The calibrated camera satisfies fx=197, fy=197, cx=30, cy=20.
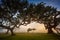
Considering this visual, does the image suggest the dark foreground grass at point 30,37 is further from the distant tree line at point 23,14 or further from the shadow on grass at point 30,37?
the distant tree line at point 23,14

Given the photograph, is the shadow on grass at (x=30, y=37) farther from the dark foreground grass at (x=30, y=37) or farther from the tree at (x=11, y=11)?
the tree at (x=11, y=11)

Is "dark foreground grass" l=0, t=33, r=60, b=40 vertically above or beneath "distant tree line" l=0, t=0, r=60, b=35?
beneath

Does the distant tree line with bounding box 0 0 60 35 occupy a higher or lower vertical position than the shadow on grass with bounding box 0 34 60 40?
higher

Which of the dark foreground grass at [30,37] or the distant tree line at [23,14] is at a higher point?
the distant tree line at [23,14]

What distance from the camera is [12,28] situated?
4.04 metres

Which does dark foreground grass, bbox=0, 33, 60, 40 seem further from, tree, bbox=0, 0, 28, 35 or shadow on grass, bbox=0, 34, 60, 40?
tree, bbox=0, 0, 28, 35

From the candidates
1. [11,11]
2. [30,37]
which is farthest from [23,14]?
[30,37]

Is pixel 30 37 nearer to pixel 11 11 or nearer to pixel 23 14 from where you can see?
pixel 23 14

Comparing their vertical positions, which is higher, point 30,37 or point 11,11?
point 11,11

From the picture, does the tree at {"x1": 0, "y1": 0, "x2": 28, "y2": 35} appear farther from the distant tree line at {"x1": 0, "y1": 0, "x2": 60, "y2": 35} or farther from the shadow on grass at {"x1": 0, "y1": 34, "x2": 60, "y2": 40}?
the shadow on grass at {"x1": 0, "y1": 34, "x2": 60, "y2": 40}

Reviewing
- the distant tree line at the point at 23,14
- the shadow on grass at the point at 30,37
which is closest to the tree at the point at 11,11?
the distant tree line at the point at 23,14

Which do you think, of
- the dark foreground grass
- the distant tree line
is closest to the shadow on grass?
the dark foreground grass

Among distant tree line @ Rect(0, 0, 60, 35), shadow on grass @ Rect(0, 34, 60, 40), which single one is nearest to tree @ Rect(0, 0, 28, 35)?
distant tree line @ Rect(0, 0, 60, 35)

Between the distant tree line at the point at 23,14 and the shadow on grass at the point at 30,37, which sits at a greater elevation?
the distant tree line at the point at 23,14
